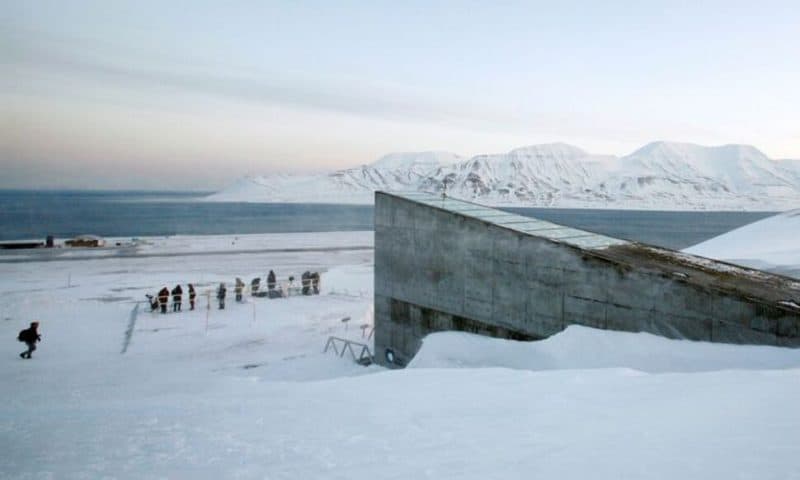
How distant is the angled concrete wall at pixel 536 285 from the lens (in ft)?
30.9

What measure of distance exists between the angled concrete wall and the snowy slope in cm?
845

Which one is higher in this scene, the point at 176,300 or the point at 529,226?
the point at 529,226

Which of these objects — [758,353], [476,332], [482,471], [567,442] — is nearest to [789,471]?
[567,442]

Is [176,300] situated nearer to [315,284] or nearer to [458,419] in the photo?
[315,284]

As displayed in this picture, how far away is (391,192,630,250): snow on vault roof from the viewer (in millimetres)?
12250

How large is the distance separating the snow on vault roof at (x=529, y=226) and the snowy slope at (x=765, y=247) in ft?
25.8

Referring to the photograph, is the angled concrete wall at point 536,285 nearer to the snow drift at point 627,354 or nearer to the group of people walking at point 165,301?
the snow drift at point 627,354

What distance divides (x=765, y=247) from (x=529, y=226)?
724 inches

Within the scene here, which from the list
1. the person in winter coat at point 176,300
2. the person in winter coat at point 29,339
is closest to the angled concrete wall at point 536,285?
the person in winter coat at point 29,339

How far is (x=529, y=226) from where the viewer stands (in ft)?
43.0

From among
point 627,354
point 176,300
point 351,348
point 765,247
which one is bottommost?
point 351,348

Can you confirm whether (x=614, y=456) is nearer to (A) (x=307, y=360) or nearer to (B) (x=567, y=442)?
(B) (x=567, y=442)

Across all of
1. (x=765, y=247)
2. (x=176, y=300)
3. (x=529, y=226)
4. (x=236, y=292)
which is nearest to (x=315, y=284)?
(x=236, y=292)

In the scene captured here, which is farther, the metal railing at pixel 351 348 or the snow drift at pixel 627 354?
the metal railing at pixel 351 348
